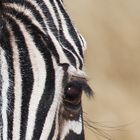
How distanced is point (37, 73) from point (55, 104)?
12 centimetres

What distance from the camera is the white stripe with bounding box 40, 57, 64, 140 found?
6.82 feet

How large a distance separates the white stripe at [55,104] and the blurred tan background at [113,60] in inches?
228

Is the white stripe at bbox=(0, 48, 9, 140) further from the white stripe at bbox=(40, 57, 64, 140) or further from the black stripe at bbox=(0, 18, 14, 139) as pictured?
the white stripe at bbox=(40, 57, 64, 140)

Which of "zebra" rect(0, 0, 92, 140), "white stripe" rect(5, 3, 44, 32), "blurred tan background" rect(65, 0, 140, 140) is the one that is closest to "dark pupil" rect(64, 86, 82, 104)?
"zebra" rect(0, 0, 92, 140)

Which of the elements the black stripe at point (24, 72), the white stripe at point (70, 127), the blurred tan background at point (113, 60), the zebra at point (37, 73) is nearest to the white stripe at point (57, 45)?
the zebra at point (37, 73)

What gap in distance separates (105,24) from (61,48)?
7.45m

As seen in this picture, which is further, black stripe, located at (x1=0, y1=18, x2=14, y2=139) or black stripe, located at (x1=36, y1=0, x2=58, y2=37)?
black stripe, located at (x1=36, y1=0, x2=58, y2=37)

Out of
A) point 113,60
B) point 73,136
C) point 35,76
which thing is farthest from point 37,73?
point 113,60

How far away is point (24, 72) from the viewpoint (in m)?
2.03

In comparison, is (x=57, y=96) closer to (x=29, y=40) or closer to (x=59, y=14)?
(x=29, y=40)

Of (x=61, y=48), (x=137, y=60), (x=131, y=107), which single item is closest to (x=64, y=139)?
(x=61, y=48)

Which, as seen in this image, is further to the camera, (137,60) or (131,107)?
(137,60)

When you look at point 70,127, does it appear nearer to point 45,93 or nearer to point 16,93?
point 45,93

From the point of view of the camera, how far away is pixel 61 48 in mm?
2152
